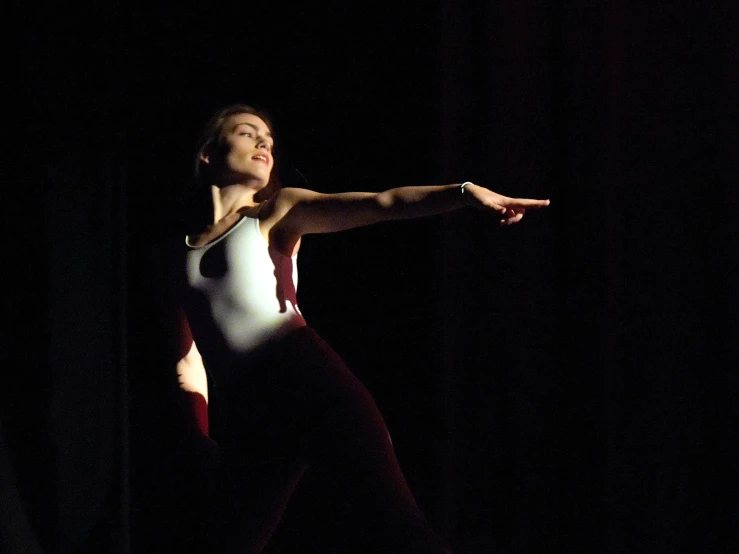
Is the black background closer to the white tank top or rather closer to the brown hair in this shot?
the brown hair

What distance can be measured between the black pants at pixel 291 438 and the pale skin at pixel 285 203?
0.18 m

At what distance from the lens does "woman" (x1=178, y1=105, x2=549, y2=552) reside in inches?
44.6

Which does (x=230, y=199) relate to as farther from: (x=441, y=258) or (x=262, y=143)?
(x=441, y=258)

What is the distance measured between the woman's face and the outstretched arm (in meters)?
0.16

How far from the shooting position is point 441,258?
1945 millimetres

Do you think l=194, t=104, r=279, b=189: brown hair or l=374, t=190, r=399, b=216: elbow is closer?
l=374, t=190, r=399, b=216: elbow

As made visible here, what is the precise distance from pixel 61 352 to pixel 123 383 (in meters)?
0.19

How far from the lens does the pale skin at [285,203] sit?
44.9 inches

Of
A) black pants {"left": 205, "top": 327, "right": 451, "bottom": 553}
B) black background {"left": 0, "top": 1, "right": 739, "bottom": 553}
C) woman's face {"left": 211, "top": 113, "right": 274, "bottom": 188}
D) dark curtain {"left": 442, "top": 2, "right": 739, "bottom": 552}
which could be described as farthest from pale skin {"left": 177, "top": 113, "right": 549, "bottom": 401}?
dark curtain {"left": 442, "top": 2, "right": 739, "bottom": 552}

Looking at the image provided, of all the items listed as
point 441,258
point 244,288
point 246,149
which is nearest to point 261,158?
point 246,149

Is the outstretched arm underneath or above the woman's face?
underneath

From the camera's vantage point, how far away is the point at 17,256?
204cm

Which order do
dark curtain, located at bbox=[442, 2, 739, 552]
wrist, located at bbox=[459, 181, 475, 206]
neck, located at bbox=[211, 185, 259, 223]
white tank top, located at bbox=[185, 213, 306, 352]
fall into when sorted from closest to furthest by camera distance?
1. wrist, located at bbox=[459, 181, 475, 206]
2. white tank top, located at bbox=[185, 213, 306, 352]
3. neck, located at bbox=[211, 185, 259, 223]
4. dark curtain, located at bbox=[442, 2, 739, 552]

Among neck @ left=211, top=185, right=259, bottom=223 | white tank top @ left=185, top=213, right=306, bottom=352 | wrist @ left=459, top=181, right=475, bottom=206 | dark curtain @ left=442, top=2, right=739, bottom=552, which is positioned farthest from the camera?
dark curtain @ left=442, top=2, right=739, bottom=552
